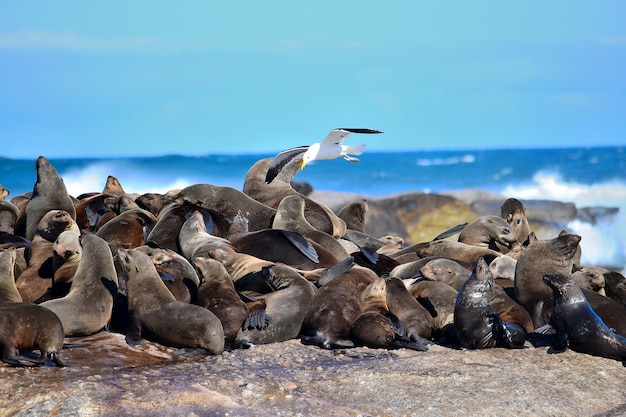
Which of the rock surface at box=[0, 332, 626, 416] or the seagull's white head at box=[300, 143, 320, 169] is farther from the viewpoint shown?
the seagull's white head at box=[300, 143, 320, 169]

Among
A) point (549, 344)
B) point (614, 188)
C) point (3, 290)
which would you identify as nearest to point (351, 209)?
point (549, 344)

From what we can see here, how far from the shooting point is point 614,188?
3519cm

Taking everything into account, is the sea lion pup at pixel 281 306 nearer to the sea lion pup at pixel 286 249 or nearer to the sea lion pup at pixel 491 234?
the sea lion pup at pixel 286 249

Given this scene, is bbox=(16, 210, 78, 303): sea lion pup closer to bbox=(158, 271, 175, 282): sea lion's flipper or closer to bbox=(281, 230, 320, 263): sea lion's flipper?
bbox=(158, 271, 175, 282): sea lion's flipper

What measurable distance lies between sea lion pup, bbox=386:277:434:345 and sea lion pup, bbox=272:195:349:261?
1656mm

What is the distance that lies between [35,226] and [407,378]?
16.3ft

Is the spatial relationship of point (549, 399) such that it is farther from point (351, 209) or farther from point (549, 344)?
point (351, 209)

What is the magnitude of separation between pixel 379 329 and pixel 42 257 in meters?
3.24

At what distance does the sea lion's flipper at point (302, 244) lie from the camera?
871cm

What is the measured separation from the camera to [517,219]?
11.5 m

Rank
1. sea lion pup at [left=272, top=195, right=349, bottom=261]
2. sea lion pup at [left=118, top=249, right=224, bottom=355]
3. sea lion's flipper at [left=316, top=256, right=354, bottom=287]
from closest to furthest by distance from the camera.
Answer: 1. sea lion pup at [left=118, top=249, right=224, bottom=355]
2. sea lion's flipper at [left=316, top=256, right=354, bottom=287]
3. sea lion pup at [left=272, top=195, right=349, bottom=261]

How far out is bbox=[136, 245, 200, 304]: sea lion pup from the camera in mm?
7371

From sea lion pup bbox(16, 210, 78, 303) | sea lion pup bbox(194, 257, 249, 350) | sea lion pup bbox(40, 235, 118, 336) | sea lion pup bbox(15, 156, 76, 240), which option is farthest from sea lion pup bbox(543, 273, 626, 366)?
sea lion pup bbox(15, 156, 76, 240)

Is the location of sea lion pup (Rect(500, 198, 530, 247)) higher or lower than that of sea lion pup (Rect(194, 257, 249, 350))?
higher
